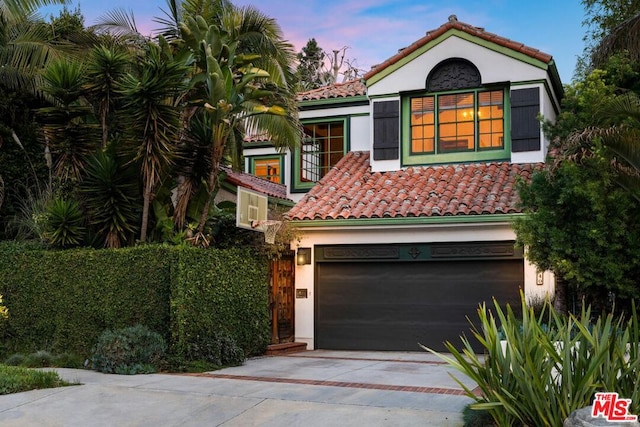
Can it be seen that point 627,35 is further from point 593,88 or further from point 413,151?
point 413,151

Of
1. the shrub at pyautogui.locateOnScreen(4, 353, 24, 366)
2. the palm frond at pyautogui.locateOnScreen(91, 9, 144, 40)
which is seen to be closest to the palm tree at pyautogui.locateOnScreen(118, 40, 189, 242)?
the palm frond at pyautogui.locateOnScreen(91, 9, 144, 40)

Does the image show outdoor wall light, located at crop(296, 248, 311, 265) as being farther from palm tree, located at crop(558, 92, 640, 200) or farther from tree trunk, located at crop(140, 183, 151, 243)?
palm tree, located at crop(558, 92, 640, 200)

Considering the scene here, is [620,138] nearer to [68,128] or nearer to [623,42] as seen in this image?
[623,42]

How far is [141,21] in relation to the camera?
47.5 ft

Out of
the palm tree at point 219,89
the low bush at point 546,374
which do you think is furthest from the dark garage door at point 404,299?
the low bush at point 546,374

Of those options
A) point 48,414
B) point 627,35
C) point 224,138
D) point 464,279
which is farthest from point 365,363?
point 627,35

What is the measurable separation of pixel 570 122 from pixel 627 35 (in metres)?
4.11

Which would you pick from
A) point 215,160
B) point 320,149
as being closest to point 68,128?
point 215,160

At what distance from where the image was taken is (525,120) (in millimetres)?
15586

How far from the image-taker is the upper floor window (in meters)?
19.3

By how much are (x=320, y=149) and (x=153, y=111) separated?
8436 millimetres

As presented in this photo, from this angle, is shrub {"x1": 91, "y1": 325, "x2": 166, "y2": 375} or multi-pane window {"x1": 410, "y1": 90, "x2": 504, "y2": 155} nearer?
shrub {"x1": 91, "y1": 325, "x2": 166, "y2": 375}

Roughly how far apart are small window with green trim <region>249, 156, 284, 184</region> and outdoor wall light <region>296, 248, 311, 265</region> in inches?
192

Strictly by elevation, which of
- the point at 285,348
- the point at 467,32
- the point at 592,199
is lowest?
the point at 285,348
